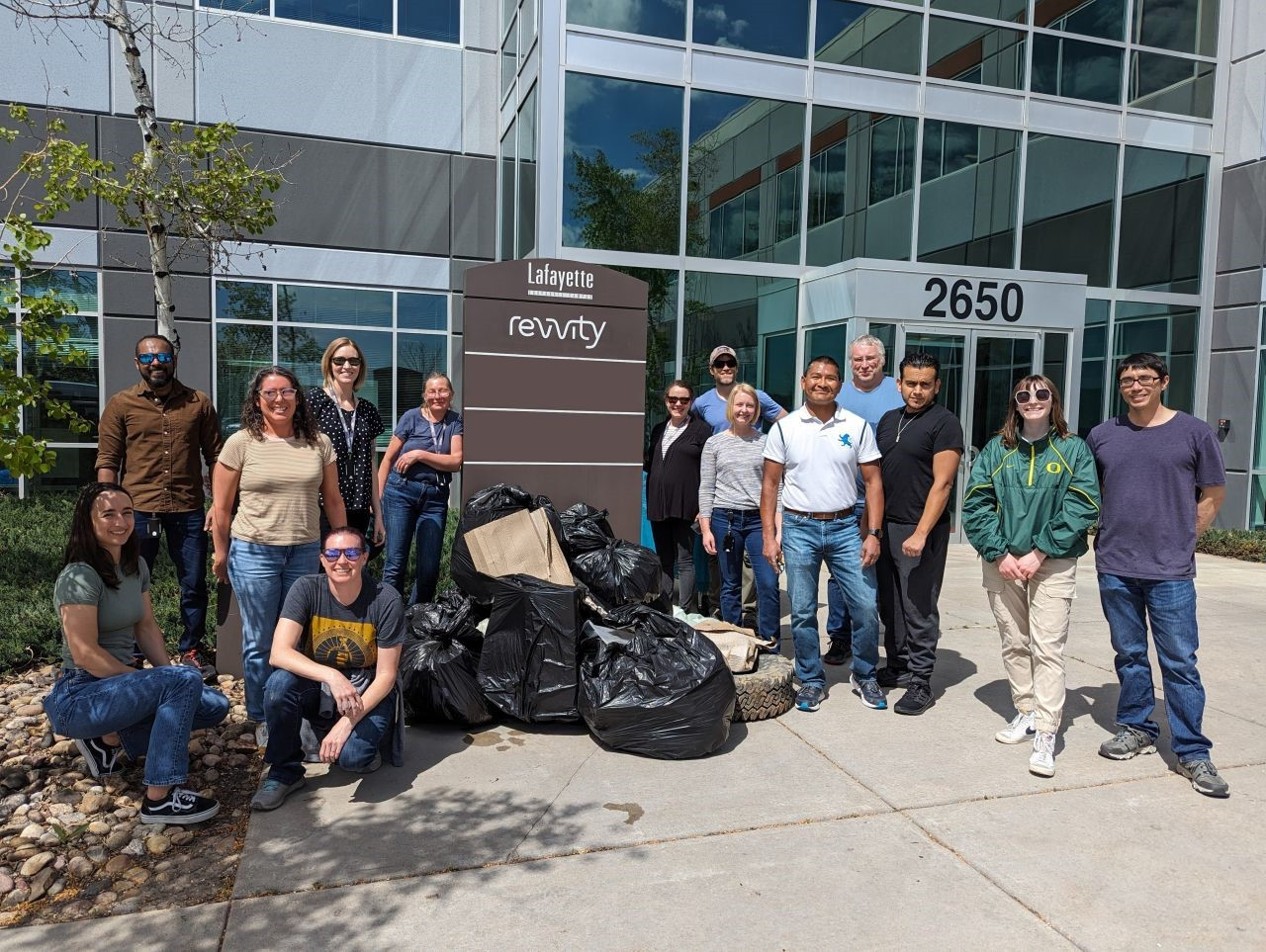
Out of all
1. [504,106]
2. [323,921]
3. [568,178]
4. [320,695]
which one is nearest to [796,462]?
[320,695]

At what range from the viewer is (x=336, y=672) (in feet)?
11.7

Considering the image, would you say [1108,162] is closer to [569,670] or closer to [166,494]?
[569,670]

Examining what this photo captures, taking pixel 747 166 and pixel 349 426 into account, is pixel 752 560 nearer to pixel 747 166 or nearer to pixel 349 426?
→ pixel 349 426

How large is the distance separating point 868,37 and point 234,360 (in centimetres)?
922

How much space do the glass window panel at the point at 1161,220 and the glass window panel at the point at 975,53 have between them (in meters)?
2.20

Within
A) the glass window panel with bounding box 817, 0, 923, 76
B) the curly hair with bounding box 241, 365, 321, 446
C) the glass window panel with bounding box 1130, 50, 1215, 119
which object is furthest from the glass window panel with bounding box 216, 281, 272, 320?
the glass window panel with bounding box 1130, 50, 1215, 119

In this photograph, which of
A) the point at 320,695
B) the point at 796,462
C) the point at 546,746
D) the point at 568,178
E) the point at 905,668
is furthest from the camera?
the point at 568,178

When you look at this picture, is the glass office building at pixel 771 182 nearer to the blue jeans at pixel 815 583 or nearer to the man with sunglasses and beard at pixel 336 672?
the blue jeans at pixel 815 583

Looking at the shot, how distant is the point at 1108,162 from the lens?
1254 centimetres

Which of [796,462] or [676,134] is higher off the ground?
[676,134]

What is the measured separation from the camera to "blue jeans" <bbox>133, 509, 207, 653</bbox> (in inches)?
192

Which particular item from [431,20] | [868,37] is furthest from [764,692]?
[431,20]

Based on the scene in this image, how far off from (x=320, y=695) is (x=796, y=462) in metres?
2.59

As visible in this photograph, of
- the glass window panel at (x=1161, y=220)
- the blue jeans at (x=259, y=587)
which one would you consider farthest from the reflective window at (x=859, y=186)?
the blue jeans at (x=259, y=587)
